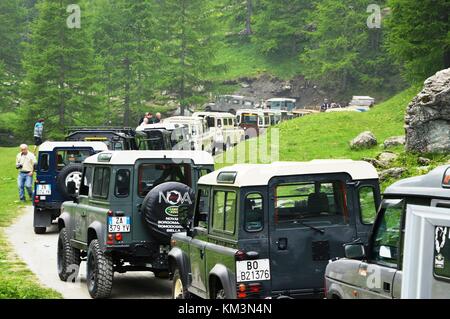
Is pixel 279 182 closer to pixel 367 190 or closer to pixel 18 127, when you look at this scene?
pixel 367 190

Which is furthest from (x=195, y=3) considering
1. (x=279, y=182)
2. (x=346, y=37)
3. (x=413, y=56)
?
(x=279, y=182)

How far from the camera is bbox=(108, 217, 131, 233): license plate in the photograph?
Answer: 1466 cm

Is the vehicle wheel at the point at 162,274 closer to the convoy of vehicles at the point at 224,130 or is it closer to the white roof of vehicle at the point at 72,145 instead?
the white roof of vehicle at the point at 72,145

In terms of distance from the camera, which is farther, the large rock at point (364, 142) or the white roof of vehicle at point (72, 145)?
the large rock at point (364, 142)

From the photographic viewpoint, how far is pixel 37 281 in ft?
53.2

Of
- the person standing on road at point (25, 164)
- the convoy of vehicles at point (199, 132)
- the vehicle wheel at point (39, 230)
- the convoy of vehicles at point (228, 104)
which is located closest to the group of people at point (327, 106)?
the convoy of vehicles at point (228, 104)

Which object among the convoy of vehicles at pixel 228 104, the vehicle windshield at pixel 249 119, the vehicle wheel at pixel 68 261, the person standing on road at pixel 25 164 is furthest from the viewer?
the convoy of vehicles at pixel 228 104

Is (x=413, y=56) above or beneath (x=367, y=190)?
above

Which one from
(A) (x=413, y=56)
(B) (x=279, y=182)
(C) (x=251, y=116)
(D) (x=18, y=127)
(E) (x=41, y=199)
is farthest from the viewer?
(D) (x=18, y=127)

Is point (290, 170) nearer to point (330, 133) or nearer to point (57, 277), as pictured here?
point (57, 277)

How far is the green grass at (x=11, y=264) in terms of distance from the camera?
12286 millimetres

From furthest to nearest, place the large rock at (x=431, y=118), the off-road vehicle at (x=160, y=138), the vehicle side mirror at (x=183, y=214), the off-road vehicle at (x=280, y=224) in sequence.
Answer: the off-road vehicle at (x=160, y=138), the large rock at (x=431, y=118), the vehicle side mirror at (x=183, y=214), the off-road vehicle at (x=280, y=224)

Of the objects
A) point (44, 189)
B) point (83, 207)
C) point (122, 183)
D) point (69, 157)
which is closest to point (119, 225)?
point (122, 183)

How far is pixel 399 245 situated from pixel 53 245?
48.3ft
